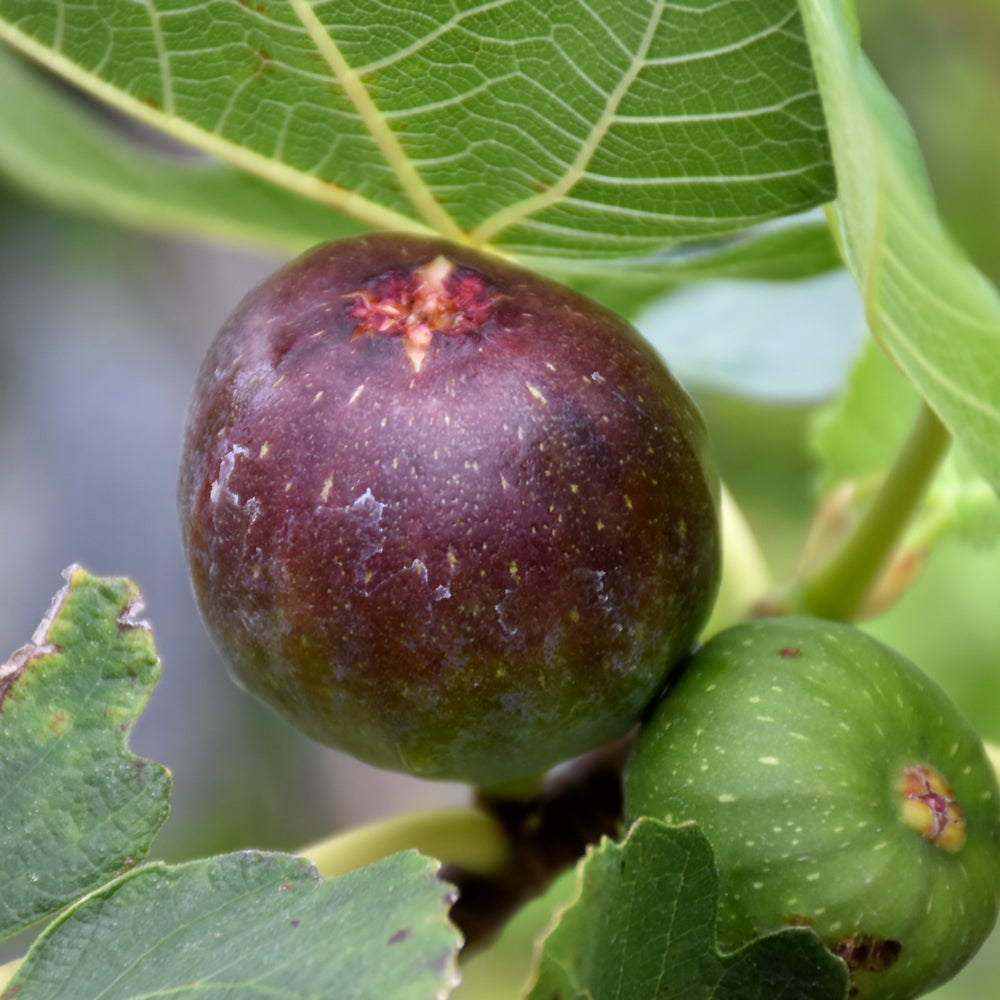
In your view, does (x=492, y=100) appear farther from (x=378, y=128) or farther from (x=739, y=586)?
(x=739, y=586)

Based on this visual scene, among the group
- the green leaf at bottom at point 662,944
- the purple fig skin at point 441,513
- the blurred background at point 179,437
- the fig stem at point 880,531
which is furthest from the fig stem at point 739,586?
the blurred background at point 179,437

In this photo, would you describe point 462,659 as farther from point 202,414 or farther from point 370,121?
point 370,121

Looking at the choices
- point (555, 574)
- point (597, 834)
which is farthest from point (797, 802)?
point (597, 834)

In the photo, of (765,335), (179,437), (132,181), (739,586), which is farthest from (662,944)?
(179,437)

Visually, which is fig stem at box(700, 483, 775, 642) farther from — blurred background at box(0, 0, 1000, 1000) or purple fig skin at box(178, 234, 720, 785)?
blurred background at box(0, 0, 1000, 1000)

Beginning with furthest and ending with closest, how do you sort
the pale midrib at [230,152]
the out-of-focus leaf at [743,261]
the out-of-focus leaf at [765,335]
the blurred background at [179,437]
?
1. the blurred background at [179,437]
2. the out-of-focus leaf at [765,335]
3. the out-of-focus leaf at [743,261]
4. the pale midrib at [230,152]

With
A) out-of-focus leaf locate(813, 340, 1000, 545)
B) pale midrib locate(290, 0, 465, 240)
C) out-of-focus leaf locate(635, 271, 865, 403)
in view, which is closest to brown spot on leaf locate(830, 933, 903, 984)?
pale midrib locate(290, 0, 465, 240)

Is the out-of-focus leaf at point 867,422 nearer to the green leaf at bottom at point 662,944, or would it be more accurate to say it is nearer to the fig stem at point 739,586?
the fig stem at point 739,586

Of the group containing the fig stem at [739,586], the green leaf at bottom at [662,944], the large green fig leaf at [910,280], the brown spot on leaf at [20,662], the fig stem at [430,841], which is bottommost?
the fig stem at [430,841]
